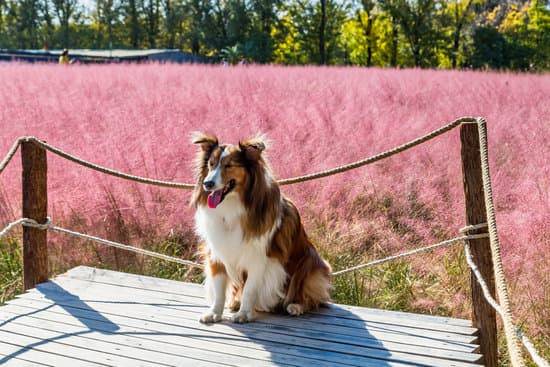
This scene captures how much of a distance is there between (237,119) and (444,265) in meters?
2.99

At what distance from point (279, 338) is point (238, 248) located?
47cm

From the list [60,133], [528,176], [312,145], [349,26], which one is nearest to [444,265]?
[528,176]

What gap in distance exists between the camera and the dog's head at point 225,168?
2.96 meters

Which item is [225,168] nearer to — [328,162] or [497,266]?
[497,266]

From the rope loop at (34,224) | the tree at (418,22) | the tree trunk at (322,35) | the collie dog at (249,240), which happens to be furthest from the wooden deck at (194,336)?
the tree trunk at (322,35)

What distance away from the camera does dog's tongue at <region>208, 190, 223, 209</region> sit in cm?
297

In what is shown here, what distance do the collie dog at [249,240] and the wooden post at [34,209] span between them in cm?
119

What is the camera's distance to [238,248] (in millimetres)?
3182

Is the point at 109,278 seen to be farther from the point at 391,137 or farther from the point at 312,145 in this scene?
the point at 391,137

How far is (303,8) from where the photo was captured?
39.0 meters

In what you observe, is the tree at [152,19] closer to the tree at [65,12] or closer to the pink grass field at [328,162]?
the tree at [65,12]

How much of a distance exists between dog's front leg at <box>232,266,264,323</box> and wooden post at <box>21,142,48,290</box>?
1.42 meters

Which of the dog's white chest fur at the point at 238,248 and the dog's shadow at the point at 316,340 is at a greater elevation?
the dog's white chest fur at the point at 238,248

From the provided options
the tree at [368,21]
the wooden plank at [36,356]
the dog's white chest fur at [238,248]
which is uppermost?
the tree at [368,21]
